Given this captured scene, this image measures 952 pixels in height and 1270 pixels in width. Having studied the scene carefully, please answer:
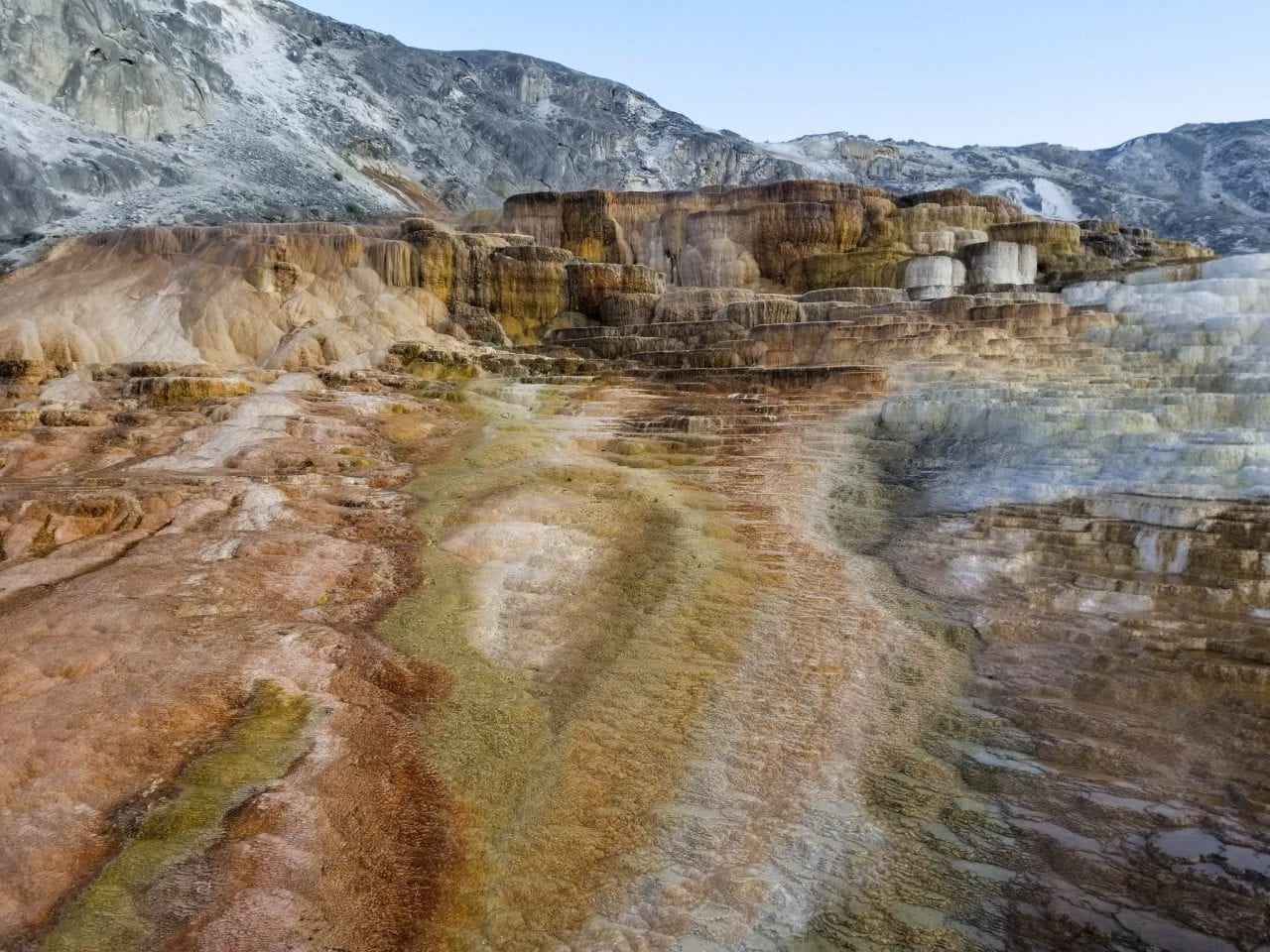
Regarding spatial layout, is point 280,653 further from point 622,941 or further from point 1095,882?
point 1095,882

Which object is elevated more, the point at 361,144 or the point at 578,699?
the point at 361,144

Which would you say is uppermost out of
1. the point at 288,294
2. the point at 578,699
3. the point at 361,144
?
the point at 361,144

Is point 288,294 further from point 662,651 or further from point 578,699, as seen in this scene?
point 578,699

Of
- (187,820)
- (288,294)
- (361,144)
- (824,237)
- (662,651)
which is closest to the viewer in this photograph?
(187,820)

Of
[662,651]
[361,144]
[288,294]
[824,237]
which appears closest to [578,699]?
[662,651]

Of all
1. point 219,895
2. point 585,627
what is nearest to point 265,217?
point 585,627

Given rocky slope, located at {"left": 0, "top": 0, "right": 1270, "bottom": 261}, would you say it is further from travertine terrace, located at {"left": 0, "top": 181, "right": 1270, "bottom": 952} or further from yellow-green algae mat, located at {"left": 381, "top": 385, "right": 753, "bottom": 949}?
yellow-green algae mat, located at {"left": 381, "top": 385, "right": 753, "bottom": 949}
